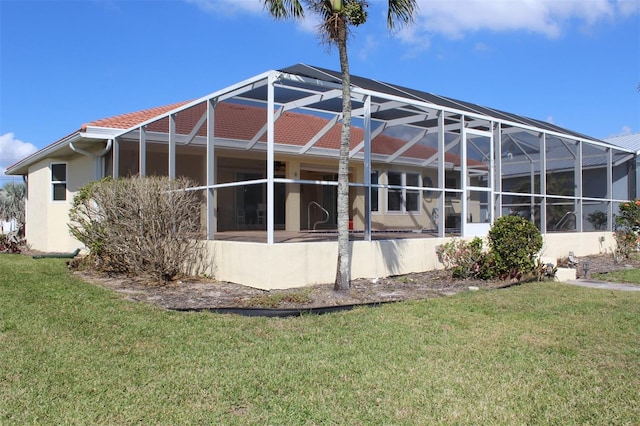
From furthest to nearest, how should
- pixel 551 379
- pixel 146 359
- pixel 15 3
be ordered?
pixel 15 3, pixel 146 359, pixel 551 379

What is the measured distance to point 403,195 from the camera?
49.8 ft

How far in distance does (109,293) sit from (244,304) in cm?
229

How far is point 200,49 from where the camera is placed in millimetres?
12258

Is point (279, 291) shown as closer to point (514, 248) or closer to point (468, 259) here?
point (468, 259)

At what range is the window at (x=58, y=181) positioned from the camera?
15.1 meters

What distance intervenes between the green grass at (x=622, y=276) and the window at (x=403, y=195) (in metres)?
5.81

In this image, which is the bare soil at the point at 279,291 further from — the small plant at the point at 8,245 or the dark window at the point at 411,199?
the small plant at the point at 8,245

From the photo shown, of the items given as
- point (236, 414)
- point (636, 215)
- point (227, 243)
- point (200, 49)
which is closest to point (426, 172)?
point (636, 215)

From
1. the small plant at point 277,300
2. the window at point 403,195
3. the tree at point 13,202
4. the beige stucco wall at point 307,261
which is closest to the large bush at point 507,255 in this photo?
the beige stucco wall at point 307,261

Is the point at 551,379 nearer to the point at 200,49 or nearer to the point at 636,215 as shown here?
the point at 200,49

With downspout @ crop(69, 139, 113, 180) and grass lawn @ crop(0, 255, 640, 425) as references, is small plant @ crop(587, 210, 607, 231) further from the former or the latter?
downspout @ crop(69, 139, 113, 180)

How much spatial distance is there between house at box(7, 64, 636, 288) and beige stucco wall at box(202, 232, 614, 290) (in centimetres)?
2

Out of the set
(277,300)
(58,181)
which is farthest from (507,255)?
(58,181)

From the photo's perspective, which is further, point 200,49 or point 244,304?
point 200,49
